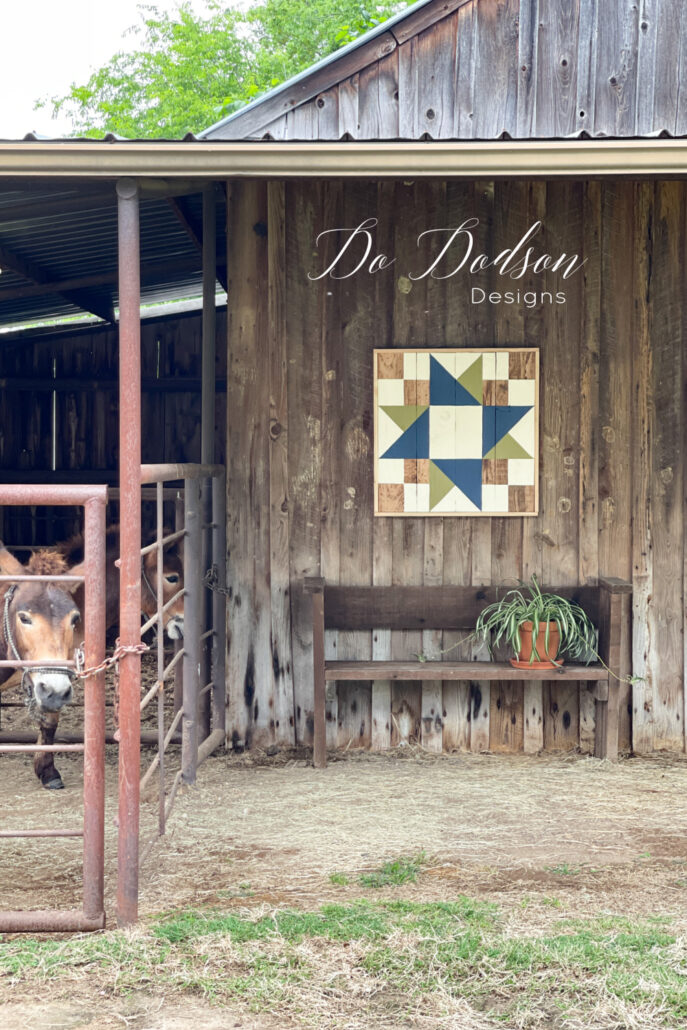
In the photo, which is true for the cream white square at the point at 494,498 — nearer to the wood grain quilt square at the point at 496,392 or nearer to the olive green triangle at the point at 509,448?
the olive green triangle at the point at 509,448

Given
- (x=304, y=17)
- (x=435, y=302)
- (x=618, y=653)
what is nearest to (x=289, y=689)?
(x=618, y=653)

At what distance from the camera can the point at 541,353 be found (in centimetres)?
573

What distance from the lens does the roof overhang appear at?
3.53 meters

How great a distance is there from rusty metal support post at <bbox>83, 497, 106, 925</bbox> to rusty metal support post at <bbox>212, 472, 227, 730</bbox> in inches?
86.7

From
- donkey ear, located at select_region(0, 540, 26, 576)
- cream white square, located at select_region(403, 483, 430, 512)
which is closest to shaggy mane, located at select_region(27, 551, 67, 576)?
donkey ear, located at select_region(0, 540, 26, 576)

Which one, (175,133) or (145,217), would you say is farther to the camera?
(175,133)

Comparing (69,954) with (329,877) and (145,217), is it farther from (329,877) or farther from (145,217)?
(145,217)

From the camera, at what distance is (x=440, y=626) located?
18.9 feet

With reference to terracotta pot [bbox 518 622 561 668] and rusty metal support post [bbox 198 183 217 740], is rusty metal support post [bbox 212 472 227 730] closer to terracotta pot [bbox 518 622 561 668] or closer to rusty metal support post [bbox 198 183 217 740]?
rusty metal support post [bbox 198 183 217 740]

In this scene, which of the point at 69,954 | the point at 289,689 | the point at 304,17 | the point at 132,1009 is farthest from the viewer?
the point at 304,17

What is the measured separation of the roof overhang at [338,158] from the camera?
3.53 metres

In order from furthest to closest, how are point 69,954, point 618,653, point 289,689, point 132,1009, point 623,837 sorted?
point 289,689 → point 618,653 → point 623,837 → point 69,954 → point 132,1009

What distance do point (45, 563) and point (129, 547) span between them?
165 centimetres

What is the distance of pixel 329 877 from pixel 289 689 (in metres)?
1.94
